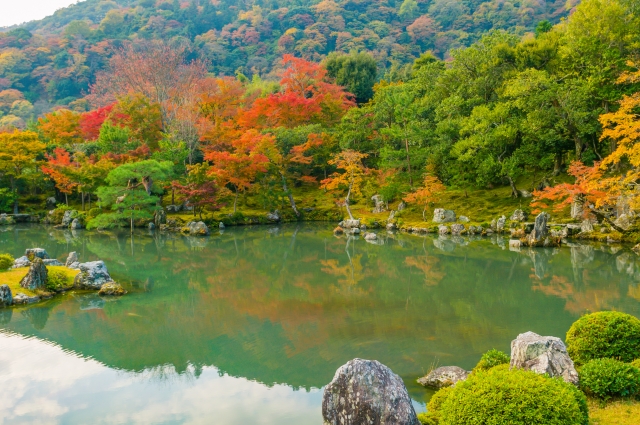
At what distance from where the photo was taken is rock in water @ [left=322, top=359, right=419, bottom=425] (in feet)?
13.9

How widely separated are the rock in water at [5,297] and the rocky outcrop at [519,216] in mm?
20083

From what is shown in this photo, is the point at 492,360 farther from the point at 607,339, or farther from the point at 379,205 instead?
the point at 379,205

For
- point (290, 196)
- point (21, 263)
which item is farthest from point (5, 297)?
point (290, 196)

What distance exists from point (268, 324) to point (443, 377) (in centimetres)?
417

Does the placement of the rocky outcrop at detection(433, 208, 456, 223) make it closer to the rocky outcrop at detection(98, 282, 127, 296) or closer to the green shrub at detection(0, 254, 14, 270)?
the rocky outcrop at detection(98, 282, 127, 296)

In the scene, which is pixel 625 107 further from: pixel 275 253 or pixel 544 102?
pixel 275 253

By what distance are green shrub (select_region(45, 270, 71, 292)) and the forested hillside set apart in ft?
132

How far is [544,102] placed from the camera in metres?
21.5

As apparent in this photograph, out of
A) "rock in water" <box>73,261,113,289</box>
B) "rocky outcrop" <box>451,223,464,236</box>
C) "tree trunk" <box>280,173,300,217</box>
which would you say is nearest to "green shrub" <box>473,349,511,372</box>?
"rock in water" <box>73,261,113,289</box>

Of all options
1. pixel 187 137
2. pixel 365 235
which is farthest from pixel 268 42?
pixel 365 235

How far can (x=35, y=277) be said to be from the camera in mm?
11148

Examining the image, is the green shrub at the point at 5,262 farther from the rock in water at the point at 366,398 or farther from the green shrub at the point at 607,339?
the green shrub at the point at 607,339

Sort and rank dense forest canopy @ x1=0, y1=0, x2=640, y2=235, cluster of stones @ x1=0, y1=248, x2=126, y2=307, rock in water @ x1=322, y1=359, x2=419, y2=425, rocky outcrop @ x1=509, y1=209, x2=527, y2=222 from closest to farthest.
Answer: rock in water @ x1=322, y1=359, x2=419, y2=425, cluster of stones @ x1=0, y1=248, x2=126, y2=307, dense forest canopy @ x1=0, y1=0, x2=640, y2=235, rocky outcrop @ x1=509, y1=209, x2=527, y2=222

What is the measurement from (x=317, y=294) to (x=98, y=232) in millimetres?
17932
